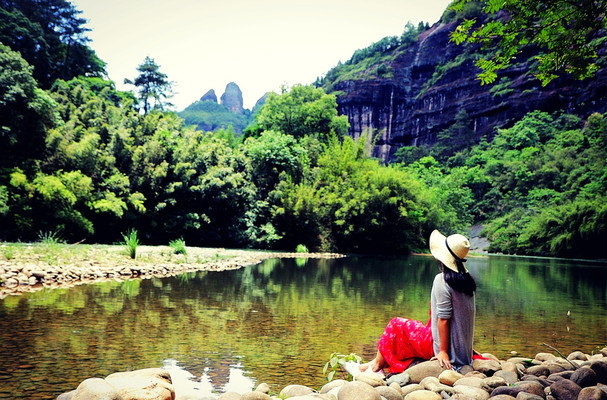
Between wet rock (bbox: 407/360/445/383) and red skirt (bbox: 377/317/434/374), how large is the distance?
0.21 meters

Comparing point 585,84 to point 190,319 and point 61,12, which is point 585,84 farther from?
point 190,319

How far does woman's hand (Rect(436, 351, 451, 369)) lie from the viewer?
323 centimetres

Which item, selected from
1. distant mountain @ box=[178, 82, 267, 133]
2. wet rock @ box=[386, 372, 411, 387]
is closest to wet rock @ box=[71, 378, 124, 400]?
wet rock @ box=[386, 372, 411, 387]

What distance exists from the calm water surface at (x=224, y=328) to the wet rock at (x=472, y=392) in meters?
1.29

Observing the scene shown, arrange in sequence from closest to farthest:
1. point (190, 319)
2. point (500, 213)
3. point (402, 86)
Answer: point (190, 319), point (500, 213), point (402, 86)

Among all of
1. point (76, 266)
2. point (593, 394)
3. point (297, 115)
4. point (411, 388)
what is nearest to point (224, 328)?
point (411, 388)

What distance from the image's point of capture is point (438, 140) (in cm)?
7338

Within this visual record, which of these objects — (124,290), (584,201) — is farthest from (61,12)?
(584,201)

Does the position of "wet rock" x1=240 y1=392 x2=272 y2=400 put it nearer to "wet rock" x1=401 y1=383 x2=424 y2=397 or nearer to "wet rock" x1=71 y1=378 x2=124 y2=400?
"wet rock" x1=71 y1=378 x2=124 y2=400

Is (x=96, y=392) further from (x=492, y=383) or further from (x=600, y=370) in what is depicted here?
(x=600, y=370)

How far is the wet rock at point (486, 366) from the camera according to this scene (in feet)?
10.9

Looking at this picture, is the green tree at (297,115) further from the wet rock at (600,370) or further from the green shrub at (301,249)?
the wet rock at (600,370)

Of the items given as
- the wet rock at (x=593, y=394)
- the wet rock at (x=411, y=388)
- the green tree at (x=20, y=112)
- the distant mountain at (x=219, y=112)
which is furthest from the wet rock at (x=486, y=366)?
the distant mountain at (x=219, y=112)

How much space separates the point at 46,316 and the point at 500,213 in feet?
159
